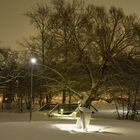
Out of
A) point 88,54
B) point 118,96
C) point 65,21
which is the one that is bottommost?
point 118,96

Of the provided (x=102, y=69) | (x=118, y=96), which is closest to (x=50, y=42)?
(x=102, y=69)

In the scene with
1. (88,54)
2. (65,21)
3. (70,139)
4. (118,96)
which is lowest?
(70,139)

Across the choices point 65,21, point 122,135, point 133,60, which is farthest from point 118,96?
point 122,135

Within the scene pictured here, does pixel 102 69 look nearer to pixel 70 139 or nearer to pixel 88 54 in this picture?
pixel 88 54

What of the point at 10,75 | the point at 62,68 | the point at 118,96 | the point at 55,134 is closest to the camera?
the point at 55,134

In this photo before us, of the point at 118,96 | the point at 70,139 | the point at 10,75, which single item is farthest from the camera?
the point at 10,75

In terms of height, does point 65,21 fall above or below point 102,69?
above

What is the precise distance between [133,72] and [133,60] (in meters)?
1.49

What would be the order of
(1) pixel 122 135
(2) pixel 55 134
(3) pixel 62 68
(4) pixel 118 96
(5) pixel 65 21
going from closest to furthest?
(2) pixel 55 134 < (1) pixel 122 135 < (5) pixel 65 21 < (3) pixel 62 68 < (4) pixel 118 96

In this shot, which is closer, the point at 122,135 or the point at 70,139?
the point at 70,139

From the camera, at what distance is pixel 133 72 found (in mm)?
34469

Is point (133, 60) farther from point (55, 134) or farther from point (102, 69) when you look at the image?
point (55, 134)

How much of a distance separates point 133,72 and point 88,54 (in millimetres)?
3939

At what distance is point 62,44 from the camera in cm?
3331
